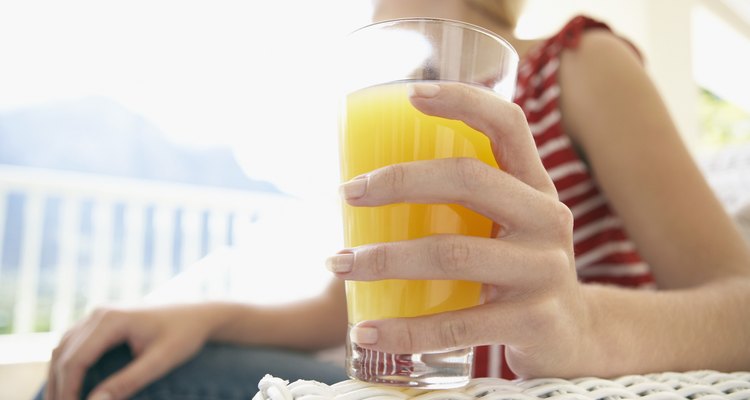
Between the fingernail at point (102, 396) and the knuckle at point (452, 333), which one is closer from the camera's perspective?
the knuckle at point (452, 333)

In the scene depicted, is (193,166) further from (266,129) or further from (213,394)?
(213,394)

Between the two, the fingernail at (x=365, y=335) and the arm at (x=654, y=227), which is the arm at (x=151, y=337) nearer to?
the fingernail at (x=365, y=335)

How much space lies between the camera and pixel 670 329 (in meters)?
0.57

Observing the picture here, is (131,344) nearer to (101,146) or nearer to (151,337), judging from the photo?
(151,337)

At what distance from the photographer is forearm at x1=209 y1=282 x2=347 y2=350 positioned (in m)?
1.06

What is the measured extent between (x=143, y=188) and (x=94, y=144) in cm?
101

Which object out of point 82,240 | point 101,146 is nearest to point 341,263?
point 82,240

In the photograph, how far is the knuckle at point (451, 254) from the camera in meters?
0.38

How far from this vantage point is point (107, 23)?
11.2 feet

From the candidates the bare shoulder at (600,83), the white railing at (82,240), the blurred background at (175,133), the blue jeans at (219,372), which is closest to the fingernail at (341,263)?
the blue jeans at (219,372)

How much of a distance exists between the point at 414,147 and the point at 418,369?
19 centimetres

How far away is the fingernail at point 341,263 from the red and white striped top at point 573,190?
0.64 m

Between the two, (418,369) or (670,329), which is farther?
(670,329)

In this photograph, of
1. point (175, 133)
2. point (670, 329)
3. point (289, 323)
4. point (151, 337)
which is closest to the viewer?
point (670, 329)
